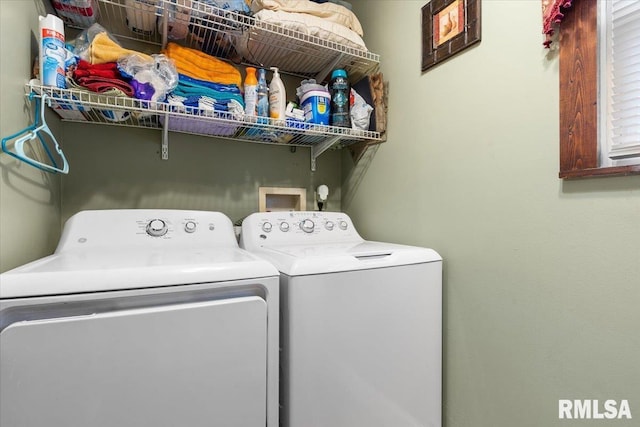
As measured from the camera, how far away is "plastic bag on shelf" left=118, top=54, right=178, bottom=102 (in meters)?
1.11

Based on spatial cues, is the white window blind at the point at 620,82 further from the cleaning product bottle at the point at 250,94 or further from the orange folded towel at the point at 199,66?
the orange folded towel at the point at 199,66

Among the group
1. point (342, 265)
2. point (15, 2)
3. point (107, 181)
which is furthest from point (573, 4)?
point (107, 181)

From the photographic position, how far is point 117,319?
698 millimetres

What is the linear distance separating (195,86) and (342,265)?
952mm

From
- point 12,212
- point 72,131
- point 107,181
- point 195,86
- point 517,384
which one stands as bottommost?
point 517,384

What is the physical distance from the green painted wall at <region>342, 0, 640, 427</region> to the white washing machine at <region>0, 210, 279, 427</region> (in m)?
0.76

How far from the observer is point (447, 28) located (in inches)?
49.2

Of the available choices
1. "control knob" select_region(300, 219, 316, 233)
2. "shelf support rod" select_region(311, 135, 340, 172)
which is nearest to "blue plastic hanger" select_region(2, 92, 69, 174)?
"control knob" select_region(300, 219, 316, 233)

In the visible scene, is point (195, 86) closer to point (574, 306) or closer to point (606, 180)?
point (606, 180)

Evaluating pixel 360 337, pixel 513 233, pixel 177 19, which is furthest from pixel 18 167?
pixel 513 233

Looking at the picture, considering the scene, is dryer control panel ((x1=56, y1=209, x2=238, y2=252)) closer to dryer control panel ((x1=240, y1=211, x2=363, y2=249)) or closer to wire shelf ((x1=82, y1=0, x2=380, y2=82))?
dryer control panel ((x1=240, y1=211, x2=363, y2=249))

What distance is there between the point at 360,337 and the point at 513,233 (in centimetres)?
61

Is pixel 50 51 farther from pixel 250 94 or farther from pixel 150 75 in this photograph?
pixel 250 94
